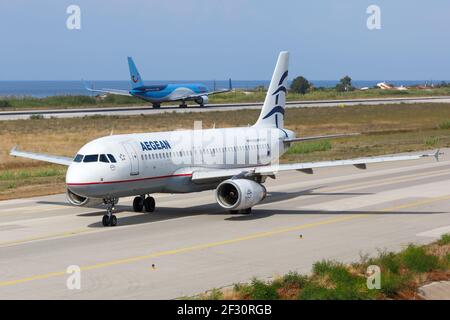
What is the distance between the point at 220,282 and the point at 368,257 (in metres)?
5.70

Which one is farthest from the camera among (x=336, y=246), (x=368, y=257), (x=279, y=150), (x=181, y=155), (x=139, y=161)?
(x=279, y=150)

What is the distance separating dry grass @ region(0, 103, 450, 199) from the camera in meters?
63.5

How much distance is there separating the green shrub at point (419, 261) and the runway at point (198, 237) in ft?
8.02

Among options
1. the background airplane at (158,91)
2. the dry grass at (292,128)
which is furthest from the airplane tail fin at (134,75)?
the dry grass at (292,128)

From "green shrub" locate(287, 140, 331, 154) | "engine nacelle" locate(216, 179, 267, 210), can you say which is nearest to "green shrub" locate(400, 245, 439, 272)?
"engine nacelle" locate(216, 179, 267, 210)

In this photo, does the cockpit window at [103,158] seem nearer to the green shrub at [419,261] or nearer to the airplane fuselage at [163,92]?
the green shrub at [419,261]

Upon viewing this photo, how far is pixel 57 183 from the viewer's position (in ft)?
161

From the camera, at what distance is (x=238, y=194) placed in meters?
34.6

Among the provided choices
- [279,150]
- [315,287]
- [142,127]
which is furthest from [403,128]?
[315,287]

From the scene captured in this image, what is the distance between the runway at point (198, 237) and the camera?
78.4 feet

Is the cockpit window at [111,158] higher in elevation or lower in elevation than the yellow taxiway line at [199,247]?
higher

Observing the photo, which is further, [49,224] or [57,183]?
[57,183]
